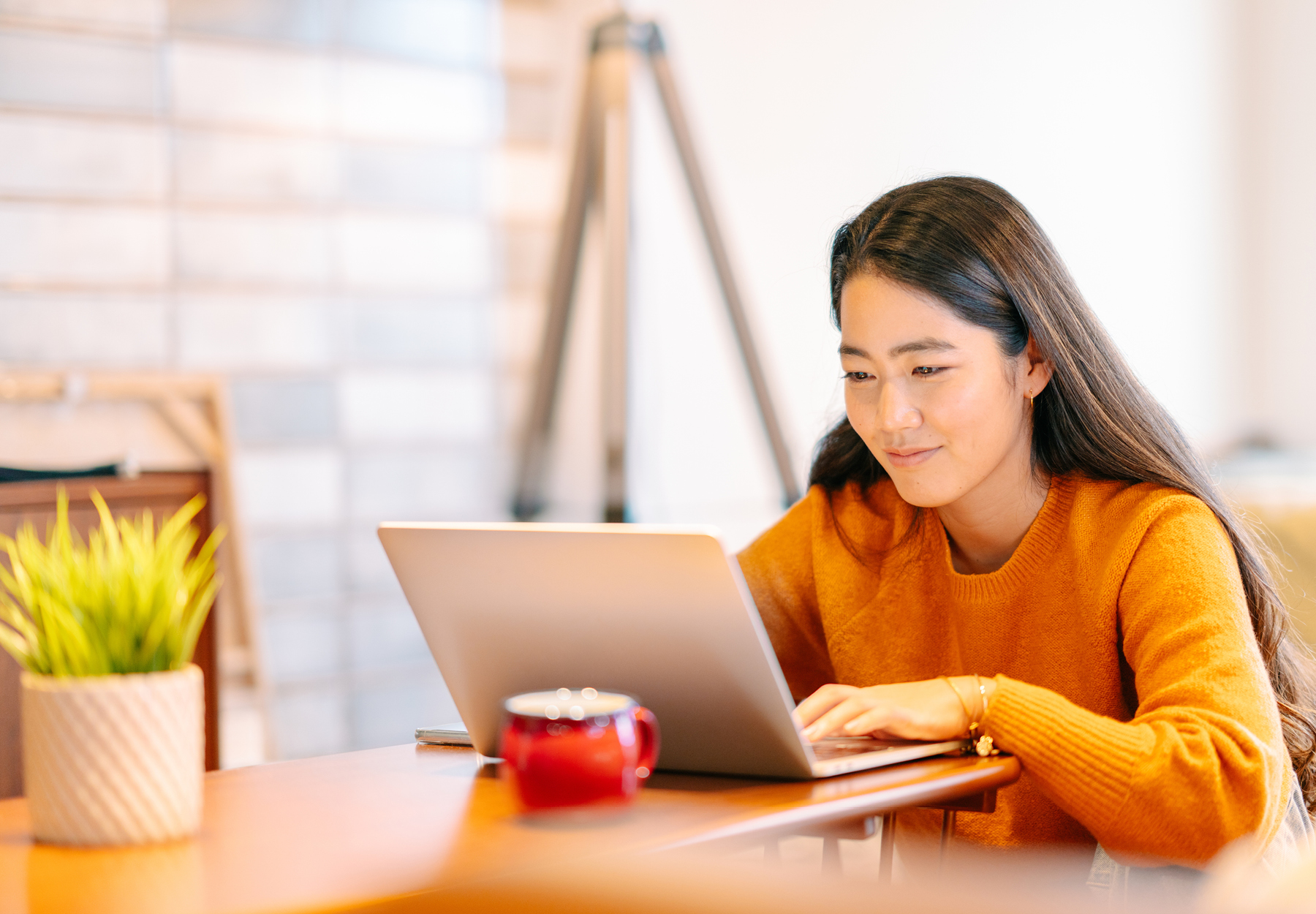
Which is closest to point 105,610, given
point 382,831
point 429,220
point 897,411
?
point 382,831

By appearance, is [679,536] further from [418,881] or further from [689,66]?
[689,66]

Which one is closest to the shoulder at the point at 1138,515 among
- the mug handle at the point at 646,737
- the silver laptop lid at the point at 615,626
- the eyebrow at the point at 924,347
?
the eyebrow at the point at 924,347

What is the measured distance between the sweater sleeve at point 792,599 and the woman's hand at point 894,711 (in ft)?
1.28

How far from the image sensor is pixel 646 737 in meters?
0.85

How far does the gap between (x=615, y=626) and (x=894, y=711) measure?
250 mm

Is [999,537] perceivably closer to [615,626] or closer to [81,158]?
[615,626]

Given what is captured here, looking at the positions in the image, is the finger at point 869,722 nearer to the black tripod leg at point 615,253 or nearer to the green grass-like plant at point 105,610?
the green grass-like plant at point 105,610

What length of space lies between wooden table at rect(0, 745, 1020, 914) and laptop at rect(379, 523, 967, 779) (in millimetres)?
22

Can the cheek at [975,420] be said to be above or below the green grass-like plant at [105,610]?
above

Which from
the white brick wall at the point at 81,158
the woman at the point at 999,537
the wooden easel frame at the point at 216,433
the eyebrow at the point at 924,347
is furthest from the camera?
the white brick wall at the point at 81,158

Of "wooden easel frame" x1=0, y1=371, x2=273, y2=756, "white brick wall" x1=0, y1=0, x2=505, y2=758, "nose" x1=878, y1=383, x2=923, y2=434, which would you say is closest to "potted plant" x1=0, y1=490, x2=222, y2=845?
"nose" x1=878, y1=383, x2=923, y2=434

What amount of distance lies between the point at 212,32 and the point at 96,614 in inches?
90.9

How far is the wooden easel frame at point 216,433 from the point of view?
245 centimetres

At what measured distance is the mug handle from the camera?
0.84 m
